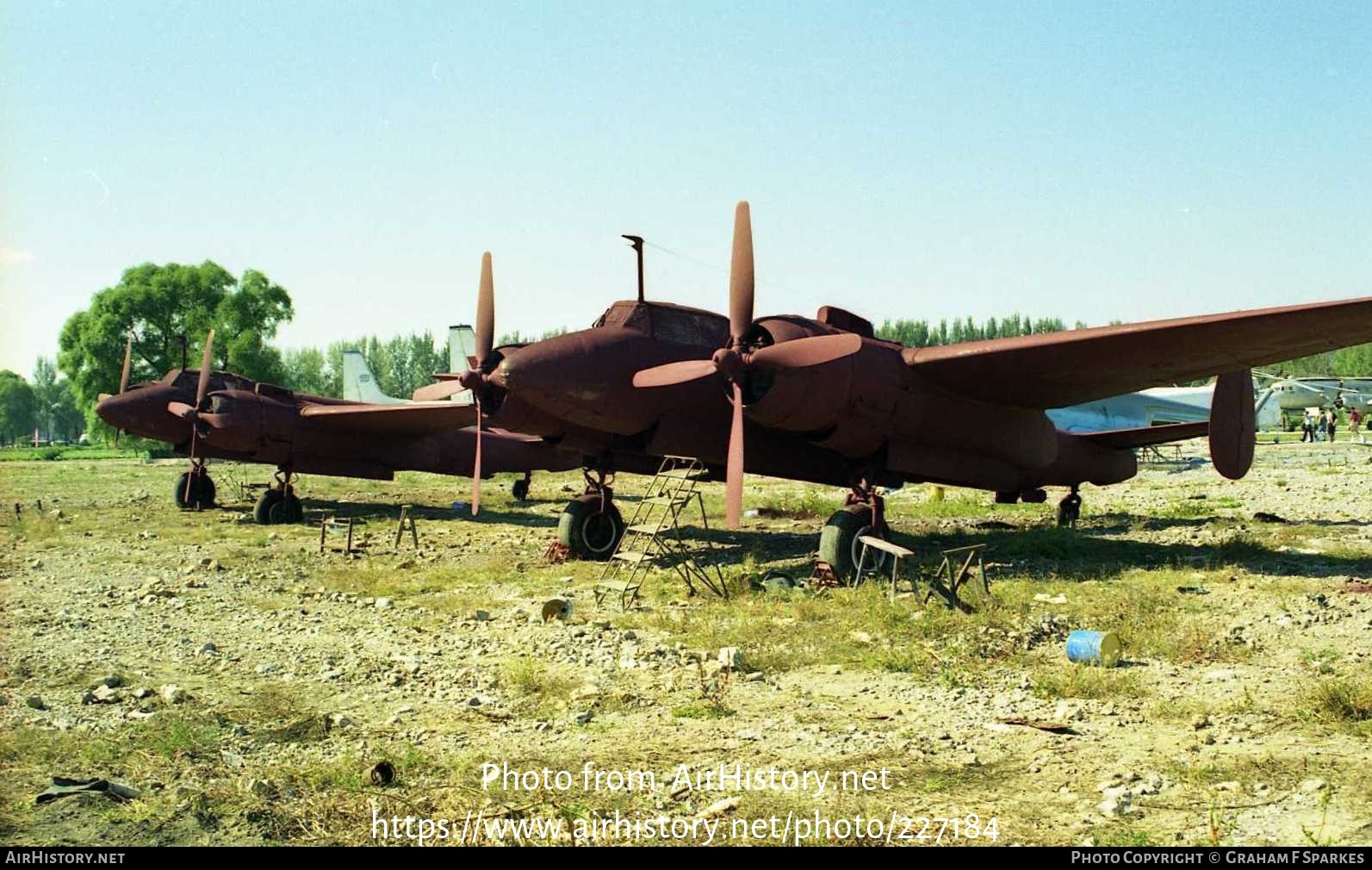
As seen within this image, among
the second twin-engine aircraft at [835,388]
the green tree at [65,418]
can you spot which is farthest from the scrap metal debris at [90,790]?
the green tree at [65,418]

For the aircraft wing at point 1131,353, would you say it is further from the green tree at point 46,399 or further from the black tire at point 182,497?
the green tree at point 46,399

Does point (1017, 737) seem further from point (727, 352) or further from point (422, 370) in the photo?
point (422, 370)

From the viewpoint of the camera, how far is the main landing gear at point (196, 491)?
80.6 feet

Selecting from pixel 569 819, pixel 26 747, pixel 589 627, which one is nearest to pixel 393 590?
pixel 589 627

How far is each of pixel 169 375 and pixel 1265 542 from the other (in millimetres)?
25643

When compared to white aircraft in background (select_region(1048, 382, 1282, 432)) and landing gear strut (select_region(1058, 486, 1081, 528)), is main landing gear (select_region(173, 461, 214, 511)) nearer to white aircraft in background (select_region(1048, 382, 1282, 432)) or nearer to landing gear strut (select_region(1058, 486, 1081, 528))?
landing gear strut (select_region(1058, 486, 1081, 528))

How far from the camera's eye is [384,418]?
2381 cm

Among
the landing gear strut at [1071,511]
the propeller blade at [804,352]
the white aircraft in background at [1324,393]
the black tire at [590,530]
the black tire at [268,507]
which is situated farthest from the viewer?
the white aircraft in background at [1324,393]

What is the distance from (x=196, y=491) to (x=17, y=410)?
8740 centimetres

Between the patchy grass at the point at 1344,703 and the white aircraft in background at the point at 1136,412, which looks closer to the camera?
the patchy grass at the point at 1344,703

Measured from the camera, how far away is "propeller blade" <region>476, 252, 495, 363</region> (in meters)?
16.1

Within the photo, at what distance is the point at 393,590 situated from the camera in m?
12.9

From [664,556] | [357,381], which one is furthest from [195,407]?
[357,381]

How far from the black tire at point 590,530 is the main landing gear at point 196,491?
13.2 meters
